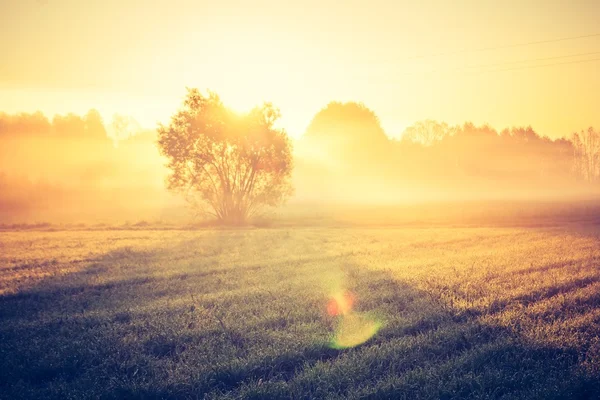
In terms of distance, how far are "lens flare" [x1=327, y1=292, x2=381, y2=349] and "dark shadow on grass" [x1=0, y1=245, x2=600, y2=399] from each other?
179 mm

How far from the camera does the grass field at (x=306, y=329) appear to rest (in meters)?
4.66

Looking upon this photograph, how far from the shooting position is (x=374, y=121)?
3403 inches

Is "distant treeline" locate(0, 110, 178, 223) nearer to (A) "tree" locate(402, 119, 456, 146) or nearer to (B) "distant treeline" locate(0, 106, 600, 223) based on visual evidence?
(B) "distant treeline" locate(0, 106, 600, 223)

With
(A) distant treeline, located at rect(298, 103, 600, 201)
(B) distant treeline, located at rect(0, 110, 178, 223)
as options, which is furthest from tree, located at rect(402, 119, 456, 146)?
(B) distant treeline, located at rect(0, 110, 178, 223)

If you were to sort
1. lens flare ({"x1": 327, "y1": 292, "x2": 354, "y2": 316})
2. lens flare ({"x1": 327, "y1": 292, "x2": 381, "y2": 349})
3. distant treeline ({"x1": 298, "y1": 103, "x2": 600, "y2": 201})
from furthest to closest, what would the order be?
distant treeline ({"x1": 298, "y1": 103, "x2": 600, "y2": 201}) → lens flare ({"x1": 327, "y1": 292, "x2": 354, "y2": 316}) → lens flare ({"x1": 327, "y1": 292, "x2": 381, "y2": 349})

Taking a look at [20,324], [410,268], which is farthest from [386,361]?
[20,324]

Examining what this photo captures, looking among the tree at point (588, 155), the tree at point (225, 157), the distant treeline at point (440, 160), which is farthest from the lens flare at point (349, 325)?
the tree at point (588, 155)

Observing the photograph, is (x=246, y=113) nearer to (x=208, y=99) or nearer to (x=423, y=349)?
(x=208, y=99)

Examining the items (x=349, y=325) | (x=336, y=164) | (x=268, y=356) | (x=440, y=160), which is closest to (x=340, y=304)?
(x=349, y=325)

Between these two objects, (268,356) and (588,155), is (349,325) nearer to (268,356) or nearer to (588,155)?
(268,356)

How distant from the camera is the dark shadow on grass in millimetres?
4570

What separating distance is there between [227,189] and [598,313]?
28.1 metres

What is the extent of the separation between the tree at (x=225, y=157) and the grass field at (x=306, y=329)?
18.8m

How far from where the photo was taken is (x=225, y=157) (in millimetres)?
31078
